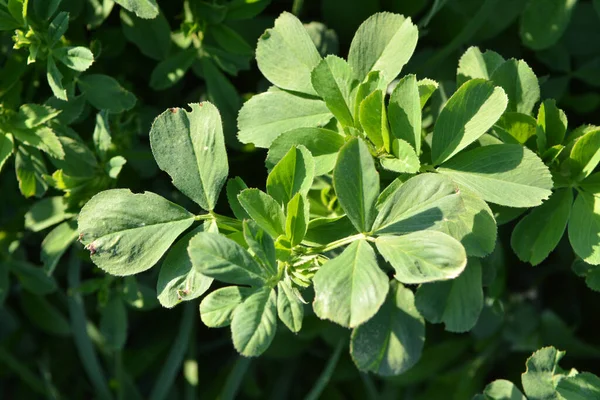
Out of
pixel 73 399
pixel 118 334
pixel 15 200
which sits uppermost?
pixel 15 200

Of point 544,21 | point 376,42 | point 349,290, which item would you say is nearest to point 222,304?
point 349,290

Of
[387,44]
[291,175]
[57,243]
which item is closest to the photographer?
[291,175]

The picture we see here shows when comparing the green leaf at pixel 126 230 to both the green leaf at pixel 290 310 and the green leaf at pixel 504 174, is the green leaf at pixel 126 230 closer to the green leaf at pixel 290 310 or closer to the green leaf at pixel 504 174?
the green leaf at pixel 290 310

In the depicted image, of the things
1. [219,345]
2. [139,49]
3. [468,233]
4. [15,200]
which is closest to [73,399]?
[219,345]

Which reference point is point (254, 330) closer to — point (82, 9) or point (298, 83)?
point (298, 83)

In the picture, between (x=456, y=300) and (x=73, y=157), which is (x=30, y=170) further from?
(x=456, y=300)

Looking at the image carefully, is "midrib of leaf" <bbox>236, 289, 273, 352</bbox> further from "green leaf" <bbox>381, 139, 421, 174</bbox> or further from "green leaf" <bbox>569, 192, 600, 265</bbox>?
"green leaf" <bbox>569, 192, 600, 265</bbox>
